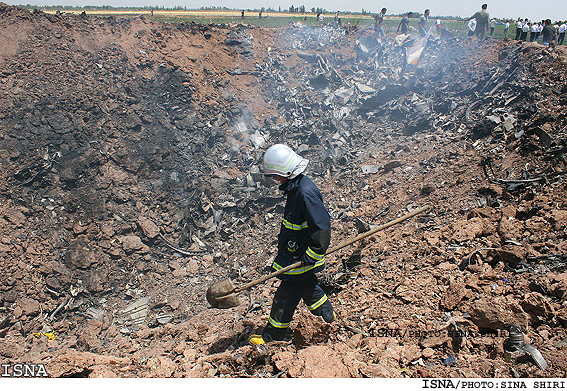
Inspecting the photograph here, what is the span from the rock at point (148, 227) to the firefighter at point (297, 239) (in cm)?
364

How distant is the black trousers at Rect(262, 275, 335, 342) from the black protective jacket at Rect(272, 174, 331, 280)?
0.15 m

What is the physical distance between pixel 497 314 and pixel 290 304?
1.75m

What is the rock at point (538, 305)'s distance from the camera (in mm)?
2746

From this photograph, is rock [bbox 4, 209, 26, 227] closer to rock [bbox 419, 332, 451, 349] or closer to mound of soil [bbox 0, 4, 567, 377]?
mound of soil [bbox 0, 4, 567, 377]

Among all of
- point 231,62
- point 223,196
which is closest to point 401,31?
point 231,62

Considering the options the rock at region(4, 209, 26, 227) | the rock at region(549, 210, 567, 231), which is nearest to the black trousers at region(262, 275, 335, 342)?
the rock at region(549, 210, 567, 231)

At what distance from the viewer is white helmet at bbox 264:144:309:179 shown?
3.13m

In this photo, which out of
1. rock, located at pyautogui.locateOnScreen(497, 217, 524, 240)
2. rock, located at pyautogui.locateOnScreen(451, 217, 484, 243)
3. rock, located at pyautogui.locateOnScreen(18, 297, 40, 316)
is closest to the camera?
rock, located at pyautogui.locateOnScreen(497, 217, 524, 240)

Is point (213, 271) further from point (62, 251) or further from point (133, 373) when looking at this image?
point (133, 373)

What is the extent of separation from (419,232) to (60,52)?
10419 millimetres

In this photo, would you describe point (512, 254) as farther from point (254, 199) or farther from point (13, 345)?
point (13, 345)

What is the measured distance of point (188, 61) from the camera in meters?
11.3

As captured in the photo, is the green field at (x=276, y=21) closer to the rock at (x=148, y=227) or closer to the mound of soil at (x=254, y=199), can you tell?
the mound of soil at (x=254, y=199)

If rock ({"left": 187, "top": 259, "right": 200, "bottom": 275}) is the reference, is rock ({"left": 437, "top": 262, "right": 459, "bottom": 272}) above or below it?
above
